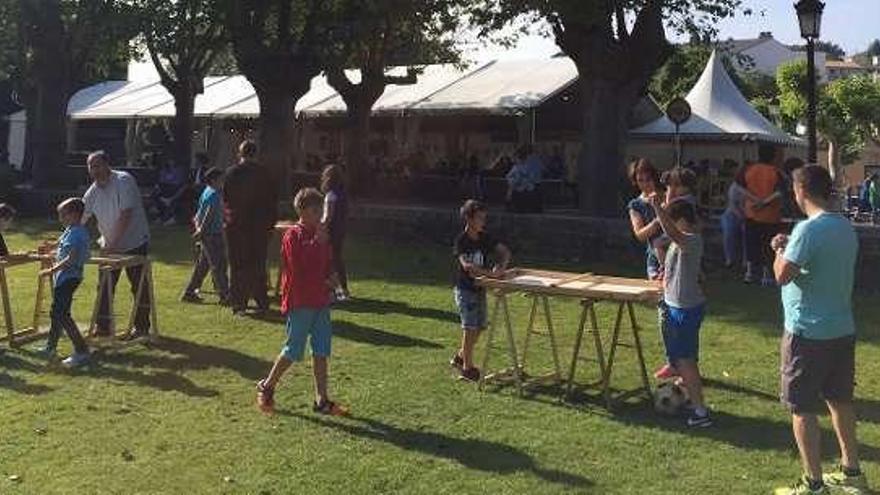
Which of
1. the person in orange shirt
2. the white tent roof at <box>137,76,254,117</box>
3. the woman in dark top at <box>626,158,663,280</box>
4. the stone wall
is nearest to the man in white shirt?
the woman in dark top at <box>626,158,663,280</box>

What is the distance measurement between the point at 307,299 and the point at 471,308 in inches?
57.0

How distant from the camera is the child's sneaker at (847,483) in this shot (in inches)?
211

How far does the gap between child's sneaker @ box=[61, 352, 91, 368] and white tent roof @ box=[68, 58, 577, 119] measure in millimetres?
16883

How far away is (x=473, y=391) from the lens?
7742mm

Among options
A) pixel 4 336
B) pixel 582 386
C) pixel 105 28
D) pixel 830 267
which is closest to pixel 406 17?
pixel 105 28

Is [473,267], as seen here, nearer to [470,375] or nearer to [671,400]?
[470,375]

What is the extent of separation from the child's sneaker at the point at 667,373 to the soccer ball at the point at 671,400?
10.8 inches

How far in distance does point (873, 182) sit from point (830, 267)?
948 inches

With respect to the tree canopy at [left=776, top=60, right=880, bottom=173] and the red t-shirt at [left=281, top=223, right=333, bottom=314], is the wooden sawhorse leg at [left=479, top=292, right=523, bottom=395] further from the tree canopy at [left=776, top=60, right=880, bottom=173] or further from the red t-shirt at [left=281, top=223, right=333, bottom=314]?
the tree canopy at [left=776, top=60, right=880, bottom=173]

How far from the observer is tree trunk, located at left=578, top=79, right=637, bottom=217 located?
17.7 metres

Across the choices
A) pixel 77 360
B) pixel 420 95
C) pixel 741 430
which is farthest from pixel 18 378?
pixel 420 95

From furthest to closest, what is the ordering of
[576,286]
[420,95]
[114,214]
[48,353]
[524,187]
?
[420,95], [524,187], [114,214], [48,353], [576,286]

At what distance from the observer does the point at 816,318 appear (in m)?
5.36

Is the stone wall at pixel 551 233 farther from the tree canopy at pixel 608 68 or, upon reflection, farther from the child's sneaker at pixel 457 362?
the child's sneaker at pixel 457 362
